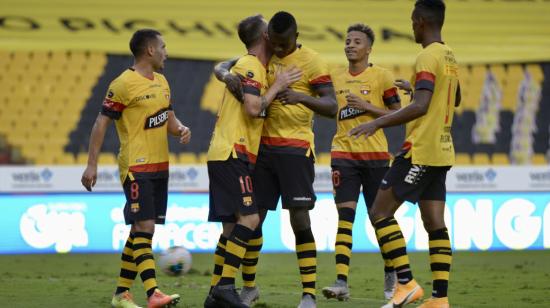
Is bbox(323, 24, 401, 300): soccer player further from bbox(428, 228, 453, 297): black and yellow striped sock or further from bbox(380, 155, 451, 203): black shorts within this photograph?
bbox(380, 155, 451, 203): black shorts

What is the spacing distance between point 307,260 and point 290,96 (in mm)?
1158

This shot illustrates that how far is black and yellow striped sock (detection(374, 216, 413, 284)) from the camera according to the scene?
24.3ft

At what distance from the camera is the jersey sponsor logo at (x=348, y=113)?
8734 mm

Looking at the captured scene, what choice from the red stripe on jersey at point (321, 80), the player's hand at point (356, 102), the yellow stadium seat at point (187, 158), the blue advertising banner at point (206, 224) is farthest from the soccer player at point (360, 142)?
the yellow stadium seat at point (187, 158)

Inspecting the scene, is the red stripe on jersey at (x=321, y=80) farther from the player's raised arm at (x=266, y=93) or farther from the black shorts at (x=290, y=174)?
the black shorts at (x=290, y=174)

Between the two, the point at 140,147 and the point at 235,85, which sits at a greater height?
the point at 235,85

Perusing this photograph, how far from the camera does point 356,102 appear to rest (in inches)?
313

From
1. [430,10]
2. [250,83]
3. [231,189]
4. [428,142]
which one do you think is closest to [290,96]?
[250,83]

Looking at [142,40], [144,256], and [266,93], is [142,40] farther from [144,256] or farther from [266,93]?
[144,256]

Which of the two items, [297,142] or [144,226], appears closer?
[297,142]

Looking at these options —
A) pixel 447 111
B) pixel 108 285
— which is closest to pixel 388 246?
pixel 447 111

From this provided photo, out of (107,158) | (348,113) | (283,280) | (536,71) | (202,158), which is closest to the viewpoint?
(348,113)

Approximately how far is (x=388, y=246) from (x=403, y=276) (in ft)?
1.37

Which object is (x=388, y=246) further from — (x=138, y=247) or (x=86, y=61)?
(x=86, y=61)
